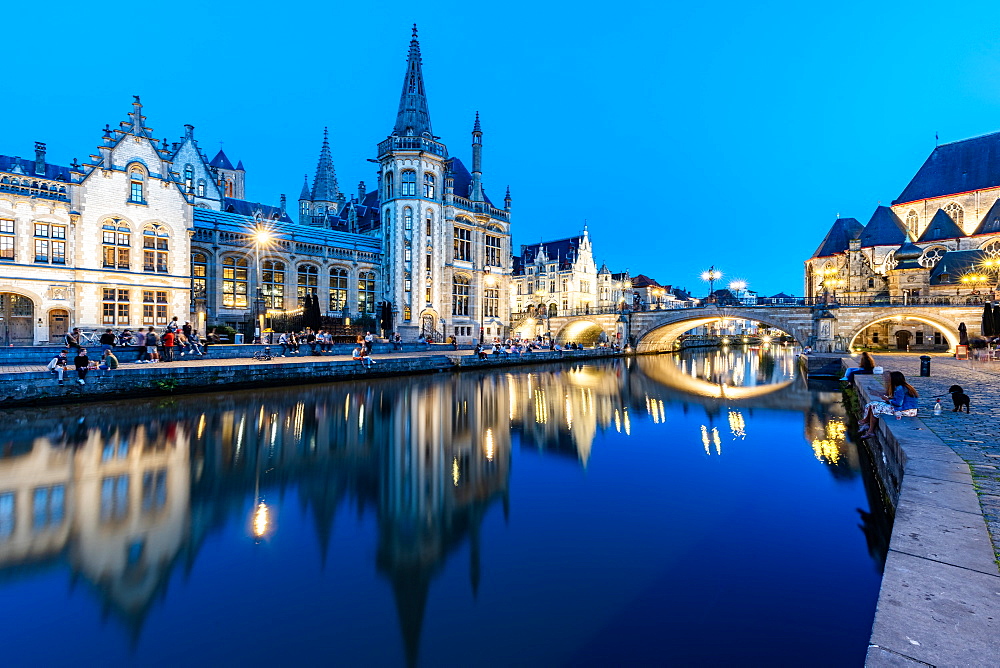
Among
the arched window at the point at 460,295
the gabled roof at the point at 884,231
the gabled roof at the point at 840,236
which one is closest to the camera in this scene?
the arched window at the point at 460,295

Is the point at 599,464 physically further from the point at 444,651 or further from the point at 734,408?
the point at 734,408

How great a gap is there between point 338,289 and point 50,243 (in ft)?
62.0

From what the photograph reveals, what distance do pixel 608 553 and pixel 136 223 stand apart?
107 ft

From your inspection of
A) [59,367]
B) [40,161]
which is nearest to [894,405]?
[59,367]

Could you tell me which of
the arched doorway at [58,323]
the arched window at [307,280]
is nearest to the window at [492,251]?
the arched window at [307,280]

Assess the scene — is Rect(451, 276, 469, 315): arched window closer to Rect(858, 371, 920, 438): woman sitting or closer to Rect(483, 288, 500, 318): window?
Rect(483, 288, 500, 318): window

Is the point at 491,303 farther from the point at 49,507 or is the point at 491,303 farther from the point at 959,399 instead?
the point at 49,507

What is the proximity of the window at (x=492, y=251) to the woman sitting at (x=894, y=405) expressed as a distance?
39.8m

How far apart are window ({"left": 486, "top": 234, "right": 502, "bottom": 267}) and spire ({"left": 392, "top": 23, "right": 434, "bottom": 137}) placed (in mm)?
11926

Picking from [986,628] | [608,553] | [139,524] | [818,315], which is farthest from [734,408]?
[818,315]

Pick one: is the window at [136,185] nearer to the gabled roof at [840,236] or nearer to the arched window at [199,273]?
the arched window at [199,273]

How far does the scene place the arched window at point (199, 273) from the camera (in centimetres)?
3434

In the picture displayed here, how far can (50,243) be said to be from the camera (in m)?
24.7

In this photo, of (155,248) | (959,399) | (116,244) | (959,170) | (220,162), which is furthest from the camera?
(220,162)
